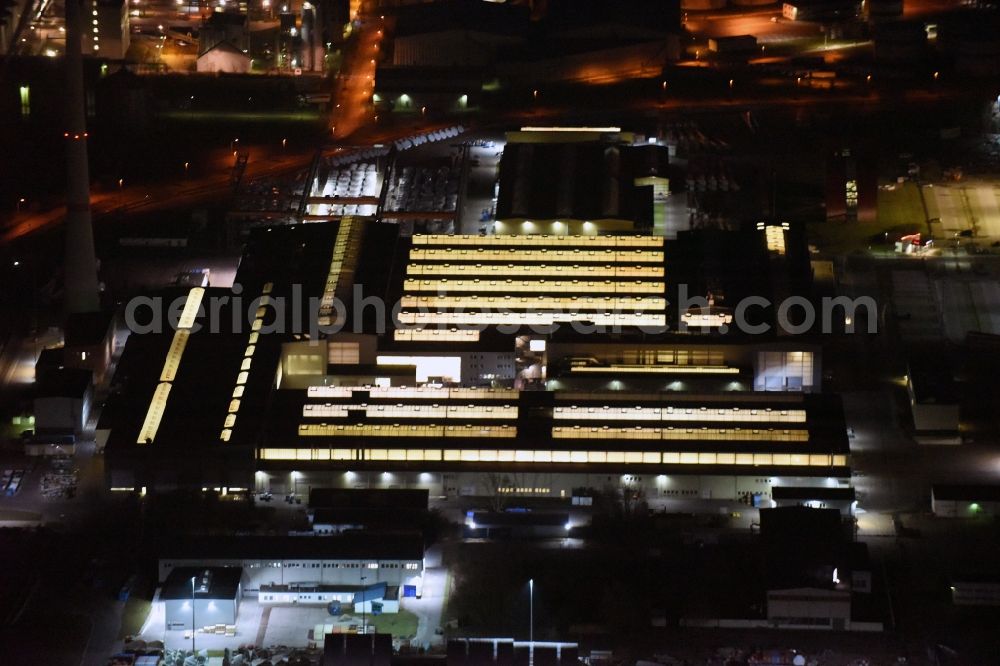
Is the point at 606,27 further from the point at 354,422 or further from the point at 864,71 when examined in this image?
the point at 354,422

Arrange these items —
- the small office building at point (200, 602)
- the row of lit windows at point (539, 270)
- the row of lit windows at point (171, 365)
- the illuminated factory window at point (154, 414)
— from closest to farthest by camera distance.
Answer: the small office building at point (200, 602) < the illuminated factory window at point (154, 414) < the row of lit windows at point (171, 365) < the row of lit windows at point (539, 270)

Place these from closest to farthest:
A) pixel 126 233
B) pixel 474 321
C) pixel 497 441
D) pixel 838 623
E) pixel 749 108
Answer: pixel 838 623 → pixel 497 441 → pixel 474 321 → pixel 126 233 → pixel 749 108

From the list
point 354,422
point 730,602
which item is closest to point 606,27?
point 354,422

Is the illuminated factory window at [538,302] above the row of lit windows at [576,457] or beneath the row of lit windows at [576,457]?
above

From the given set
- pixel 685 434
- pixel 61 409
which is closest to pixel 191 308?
pixel 61 409

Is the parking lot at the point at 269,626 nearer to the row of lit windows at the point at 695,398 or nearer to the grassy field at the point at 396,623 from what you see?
the grassy field at the point at 396,623

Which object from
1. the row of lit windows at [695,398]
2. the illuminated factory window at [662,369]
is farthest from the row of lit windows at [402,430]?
the illuminated factory window at [662,369]

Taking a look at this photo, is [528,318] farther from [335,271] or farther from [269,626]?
[269,626]

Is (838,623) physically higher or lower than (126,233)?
lower
